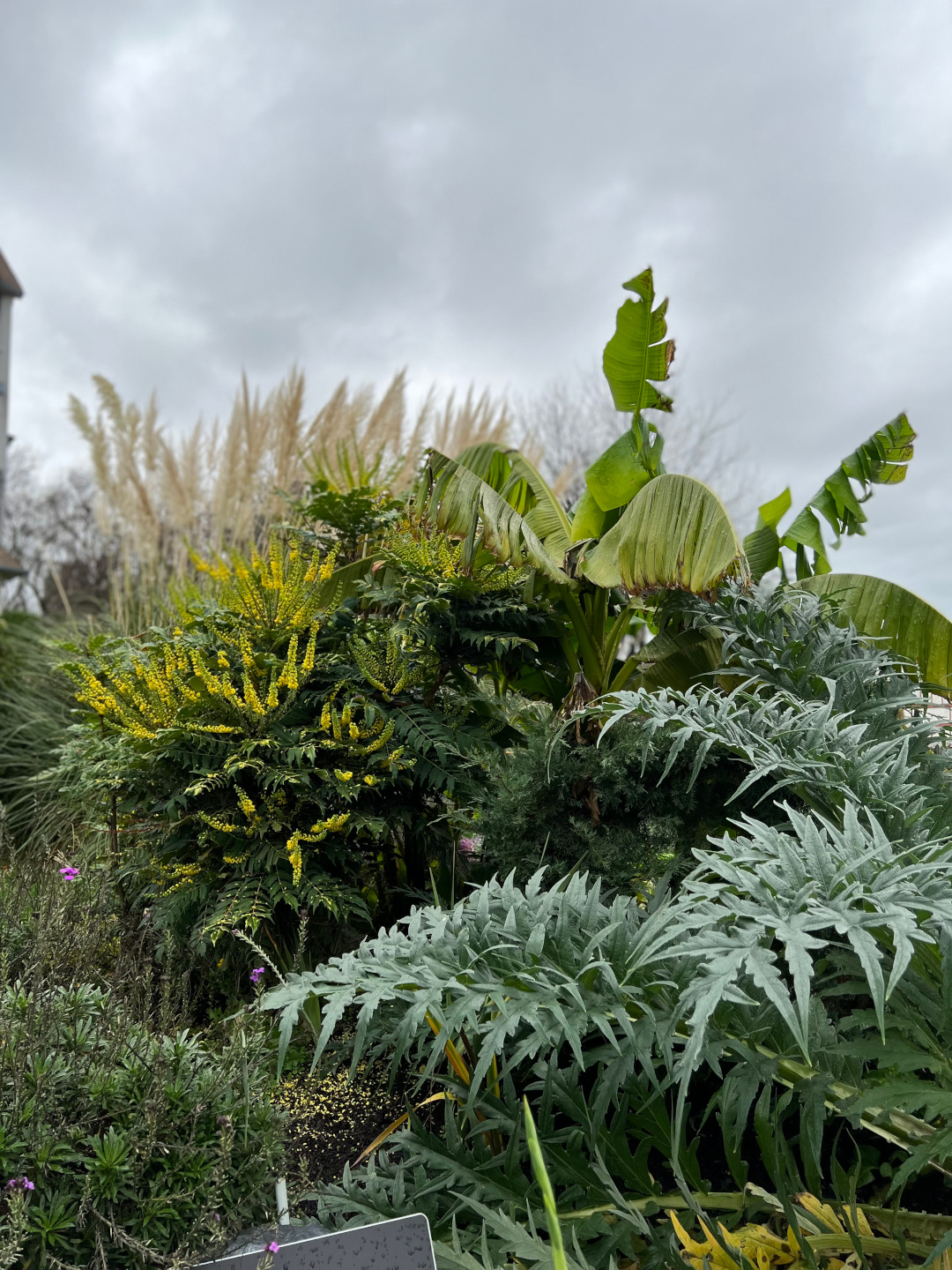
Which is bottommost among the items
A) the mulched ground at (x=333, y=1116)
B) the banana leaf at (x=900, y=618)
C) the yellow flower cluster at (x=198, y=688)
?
the mulched ground at (x=333, y=1116)

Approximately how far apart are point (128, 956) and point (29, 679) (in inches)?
169

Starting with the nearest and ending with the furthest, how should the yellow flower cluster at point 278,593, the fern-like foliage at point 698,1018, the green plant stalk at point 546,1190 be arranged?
1. the green plant stalk at point 546,1190
2. the fern-like foliage at point 698,1018
3. the yellow flower cluster at point 278,593

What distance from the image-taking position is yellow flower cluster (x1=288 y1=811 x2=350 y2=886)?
262cm

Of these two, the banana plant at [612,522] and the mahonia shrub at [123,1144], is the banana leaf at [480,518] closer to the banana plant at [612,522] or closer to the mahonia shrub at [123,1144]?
the banana plant at [612,522]

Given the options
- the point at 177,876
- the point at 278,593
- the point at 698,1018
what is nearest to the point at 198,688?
the point at 278,593

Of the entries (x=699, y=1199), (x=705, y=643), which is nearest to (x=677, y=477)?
(x=705, y=643)

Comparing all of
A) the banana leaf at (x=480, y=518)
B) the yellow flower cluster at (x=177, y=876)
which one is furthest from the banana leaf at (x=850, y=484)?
the yellow flower cluster at (x=177, y=876)

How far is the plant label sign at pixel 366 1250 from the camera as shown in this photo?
134 centimetres

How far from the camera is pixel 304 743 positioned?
113 inches

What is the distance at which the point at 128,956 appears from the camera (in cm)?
239

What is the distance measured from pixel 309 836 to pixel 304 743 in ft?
1.04

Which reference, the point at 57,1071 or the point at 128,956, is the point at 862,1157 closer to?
the point at 57,1071

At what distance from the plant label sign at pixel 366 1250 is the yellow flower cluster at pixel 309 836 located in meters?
1.27

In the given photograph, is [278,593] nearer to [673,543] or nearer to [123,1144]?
[673,543]
